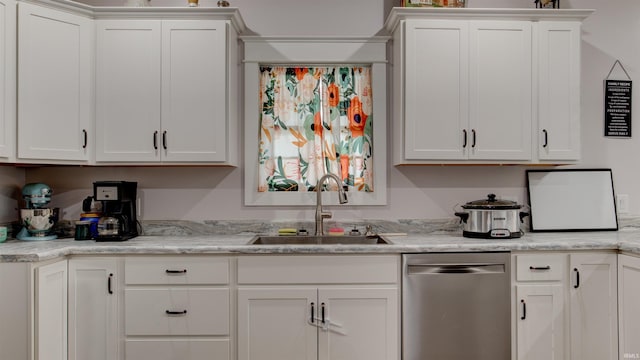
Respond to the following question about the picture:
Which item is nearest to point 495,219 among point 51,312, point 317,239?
point 317,239

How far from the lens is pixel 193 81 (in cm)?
248

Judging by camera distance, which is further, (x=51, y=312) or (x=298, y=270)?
(x=298, y=270)

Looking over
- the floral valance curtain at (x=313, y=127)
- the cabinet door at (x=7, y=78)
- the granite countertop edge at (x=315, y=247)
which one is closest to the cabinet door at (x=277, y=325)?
the granite countertop edge at (x=315, y=247)

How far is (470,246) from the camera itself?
2219 mm

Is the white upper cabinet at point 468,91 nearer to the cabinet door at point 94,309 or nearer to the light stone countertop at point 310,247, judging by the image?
the light stone countertop at point 310,247

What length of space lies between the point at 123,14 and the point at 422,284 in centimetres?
238

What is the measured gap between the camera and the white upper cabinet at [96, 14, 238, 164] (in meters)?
2.48

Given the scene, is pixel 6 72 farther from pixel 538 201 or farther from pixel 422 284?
pixel 538 201

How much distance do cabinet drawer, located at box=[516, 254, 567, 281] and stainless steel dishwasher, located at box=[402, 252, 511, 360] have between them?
11 centimetres

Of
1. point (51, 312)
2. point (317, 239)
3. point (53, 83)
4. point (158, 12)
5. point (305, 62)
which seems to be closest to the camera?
point (51, 312)

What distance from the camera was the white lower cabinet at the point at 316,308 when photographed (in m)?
2.20

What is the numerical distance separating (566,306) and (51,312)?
2738mm

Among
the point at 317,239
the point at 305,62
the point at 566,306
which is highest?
the point at 305,62

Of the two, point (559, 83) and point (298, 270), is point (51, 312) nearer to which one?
point (298, 270)
